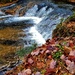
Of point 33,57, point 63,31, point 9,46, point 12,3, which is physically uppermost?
point 33,57

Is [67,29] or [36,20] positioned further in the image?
[36,20]

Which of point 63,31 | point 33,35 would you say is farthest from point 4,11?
point 63,31

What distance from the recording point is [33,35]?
11055mm

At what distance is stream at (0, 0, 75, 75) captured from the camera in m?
10.7

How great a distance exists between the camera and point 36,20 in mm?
14055

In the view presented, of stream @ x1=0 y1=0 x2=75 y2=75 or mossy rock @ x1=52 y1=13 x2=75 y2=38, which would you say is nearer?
mossy rock @ x1=52 y1=13 x2=75 y2=38

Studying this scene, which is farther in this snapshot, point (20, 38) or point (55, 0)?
point (55, 0)

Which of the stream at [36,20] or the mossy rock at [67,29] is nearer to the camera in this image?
the mossy rock at [67,29]

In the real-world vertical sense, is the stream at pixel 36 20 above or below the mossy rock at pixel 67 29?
below

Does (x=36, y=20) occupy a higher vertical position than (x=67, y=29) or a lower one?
lower

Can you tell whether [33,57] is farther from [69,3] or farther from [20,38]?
[69,3]

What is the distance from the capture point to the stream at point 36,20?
10.7m

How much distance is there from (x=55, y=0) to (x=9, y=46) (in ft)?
29.9

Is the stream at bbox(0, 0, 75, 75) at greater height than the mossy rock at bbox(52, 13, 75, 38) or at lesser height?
lesser
